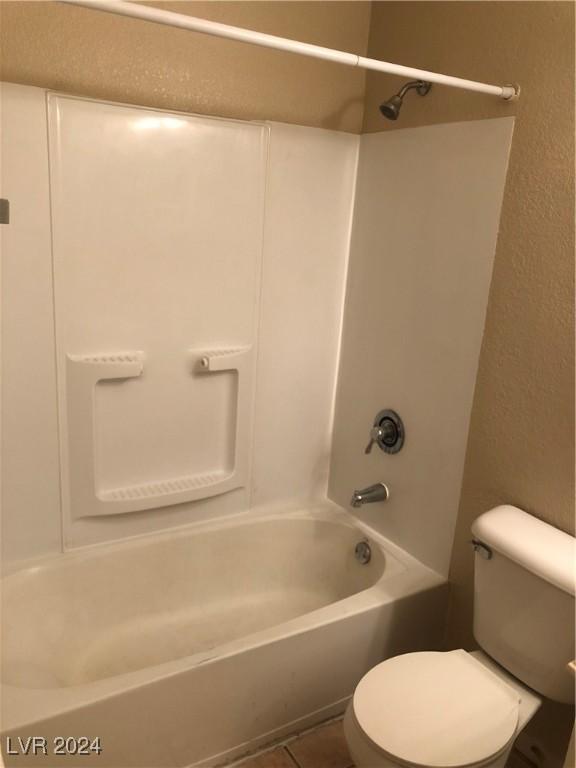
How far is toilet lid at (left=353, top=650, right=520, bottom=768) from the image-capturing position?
52.2 inches

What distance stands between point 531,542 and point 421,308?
2.63 feet

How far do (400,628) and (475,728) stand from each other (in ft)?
1.77

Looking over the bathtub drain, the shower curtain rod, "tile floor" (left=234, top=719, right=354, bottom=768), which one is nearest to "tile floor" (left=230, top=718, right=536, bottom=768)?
"tile floor" (left=234, top=719, right=354, bottom=768)

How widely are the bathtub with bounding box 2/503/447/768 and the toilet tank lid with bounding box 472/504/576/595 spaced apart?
45cm

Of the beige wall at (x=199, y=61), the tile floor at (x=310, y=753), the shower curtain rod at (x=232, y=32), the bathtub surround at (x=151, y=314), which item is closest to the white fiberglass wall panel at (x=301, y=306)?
the bathtub surround at (x=151, y=314)

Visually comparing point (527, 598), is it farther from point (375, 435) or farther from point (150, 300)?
point (150, 300)

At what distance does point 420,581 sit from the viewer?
1.95 m

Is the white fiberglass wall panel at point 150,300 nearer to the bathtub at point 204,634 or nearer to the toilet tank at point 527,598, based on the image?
the bathtub at point 204,634

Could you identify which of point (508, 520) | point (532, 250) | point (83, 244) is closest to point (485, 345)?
point (532, 250)

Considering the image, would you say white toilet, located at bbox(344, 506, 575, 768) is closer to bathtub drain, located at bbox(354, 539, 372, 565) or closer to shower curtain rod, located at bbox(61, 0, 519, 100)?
bathtub drain, located at bbox(354, 539, 372, 565)

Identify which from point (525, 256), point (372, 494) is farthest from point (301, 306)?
point (525, 256)

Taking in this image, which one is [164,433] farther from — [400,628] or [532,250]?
[532,250]

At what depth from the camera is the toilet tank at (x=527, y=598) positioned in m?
1.42

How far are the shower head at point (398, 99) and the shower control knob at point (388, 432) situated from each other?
95 centimetres
